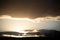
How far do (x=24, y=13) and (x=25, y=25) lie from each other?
18 centimetres

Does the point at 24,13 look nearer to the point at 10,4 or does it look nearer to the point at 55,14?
the point at 10,4

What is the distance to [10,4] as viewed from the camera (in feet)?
6.16

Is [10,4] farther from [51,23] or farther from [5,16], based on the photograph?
[51,23]

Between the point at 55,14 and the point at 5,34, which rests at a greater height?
the point at 55,14

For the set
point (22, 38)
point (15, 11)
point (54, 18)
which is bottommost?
point (22, 38)

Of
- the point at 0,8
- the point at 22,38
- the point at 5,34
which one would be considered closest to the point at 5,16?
the point at 0,8

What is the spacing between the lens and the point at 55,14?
1.88 m

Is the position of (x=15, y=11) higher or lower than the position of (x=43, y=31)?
higher

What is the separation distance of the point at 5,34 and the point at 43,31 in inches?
22.2

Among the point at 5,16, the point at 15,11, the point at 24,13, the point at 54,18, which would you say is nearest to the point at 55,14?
the point at 54,18

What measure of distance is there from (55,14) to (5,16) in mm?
746

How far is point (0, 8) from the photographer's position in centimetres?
186

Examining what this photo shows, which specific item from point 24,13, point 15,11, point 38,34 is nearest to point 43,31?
point 38,34

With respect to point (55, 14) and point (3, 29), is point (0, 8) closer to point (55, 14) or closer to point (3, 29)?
point (3, 29)
